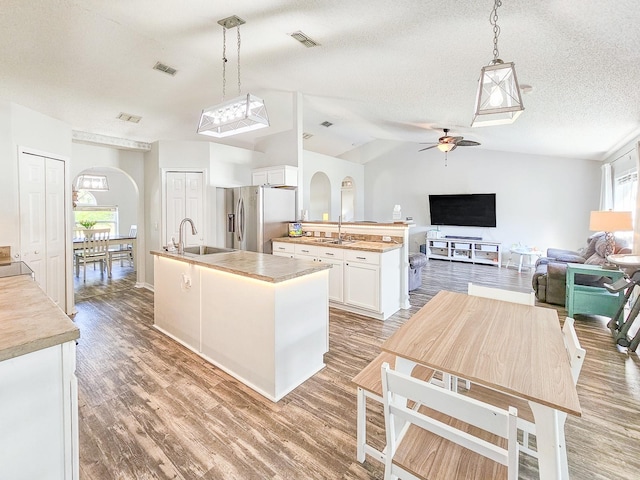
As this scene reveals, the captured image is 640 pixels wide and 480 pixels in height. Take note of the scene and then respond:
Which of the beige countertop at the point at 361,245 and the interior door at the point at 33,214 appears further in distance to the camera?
the beige countertop at the point at 361,245

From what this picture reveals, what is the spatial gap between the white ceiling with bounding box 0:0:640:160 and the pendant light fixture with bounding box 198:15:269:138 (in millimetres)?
142

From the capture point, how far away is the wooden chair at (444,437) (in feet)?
3.02

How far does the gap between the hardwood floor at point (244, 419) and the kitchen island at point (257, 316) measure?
0.12 m

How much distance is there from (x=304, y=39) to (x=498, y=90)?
2003 millimetres

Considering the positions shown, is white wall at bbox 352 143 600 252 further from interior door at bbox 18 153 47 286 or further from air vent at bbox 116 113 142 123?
interior door at bbox 18 153 47 286

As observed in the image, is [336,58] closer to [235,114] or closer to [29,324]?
[235,114]

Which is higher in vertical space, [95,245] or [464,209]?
[464,209]

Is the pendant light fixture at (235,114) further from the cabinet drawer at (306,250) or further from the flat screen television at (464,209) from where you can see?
the flat screen television at (464,209)

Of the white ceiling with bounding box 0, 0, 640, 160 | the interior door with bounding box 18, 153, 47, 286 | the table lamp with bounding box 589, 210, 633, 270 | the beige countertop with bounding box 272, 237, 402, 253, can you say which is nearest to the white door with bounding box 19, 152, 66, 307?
the interior door with bounding box 18, 153, 47, 286

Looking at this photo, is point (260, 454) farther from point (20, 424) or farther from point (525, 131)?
point (525, 131)

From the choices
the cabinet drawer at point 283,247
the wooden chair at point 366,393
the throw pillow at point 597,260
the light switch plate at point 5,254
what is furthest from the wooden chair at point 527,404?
the light switch plate at point 5,254

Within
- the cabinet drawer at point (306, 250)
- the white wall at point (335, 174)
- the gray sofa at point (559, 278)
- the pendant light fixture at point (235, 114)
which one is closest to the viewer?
the pendant light fixture at point (235, 114)

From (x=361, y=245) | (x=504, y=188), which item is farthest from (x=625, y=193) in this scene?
(x=361, y=245)

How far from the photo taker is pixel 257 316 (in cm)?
235
